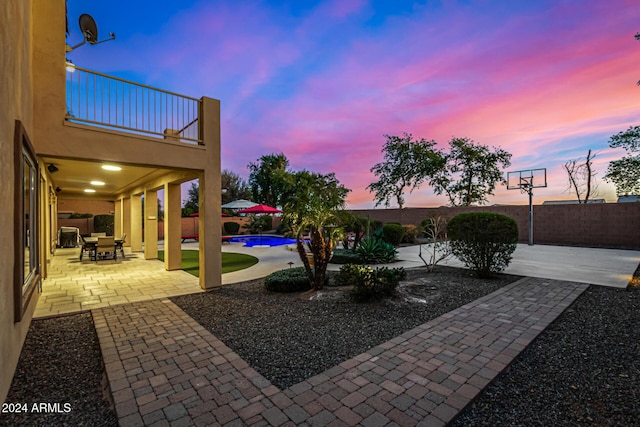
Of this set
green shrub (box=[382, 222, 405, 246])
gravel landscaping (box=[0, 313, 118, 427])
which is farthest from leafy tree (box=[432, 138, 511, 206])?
gravel landscaping (box=[0, 313, 118, 427])

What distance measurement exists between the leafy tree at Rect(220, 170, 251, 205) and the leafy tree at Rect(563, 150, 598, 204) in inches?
1222

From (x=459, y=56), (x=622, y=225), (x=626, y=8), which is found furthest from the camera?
(x=622, y=225)

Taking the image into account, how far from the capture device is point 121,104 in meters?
5.71

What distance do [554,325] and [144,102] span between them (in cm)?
822

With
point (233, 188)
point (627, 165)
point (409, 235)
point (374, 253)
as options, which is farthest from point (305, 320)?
point (233, 188)

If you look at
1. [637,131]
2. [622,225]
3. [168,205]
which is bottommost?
[622,225]

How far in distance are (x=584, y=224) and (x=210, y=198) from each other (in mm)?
17538

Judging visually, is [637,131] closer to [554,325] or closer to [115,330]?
[554,325]

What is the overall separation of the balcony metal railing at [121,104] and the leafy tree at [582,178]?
27.7m

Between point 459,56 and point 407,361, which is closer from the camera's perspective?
point 407,361

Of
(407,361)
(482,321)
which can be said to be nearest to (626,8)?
(482,321)

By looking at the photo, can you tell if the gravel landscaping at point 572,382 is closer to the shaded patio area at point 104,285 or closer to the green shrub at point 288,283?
the green shrub at point 288,283

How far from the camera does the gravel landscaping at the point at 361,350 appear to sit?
2.38 meters

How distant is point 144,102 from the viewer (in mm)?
6023
